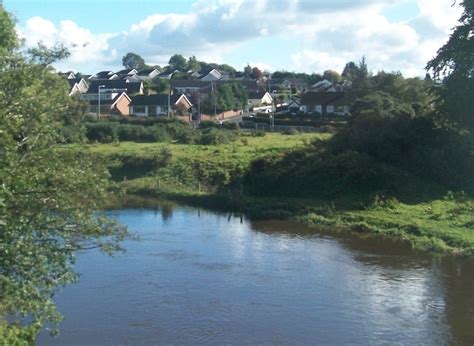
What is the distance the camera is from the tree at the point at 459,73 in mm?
29922

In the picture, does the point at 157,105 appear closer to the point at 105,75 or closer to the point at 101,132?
the point at 101,132

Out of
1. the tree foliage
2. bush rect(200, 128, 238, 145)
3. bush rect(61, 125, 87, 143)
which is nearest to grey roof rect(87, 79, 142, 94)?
the tree foliage

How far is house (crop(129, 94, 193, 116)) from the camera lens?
245ft

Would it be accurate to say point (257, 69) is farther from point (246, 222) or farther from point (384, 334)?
point (384, 334)

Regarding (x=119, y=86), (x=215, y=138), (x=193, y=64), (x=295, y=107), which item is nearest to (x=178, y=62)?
(x=193, y=64)

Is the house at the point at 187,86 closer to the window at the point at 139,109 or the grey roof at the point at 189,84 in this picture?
the grey roof at the point at 189,84

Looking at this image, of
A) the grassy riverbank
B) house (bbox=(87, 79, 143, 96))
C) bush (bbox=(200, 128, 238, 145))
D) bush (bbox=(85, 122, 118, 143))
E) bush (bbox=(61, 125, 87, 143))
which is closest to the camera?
bush (bbox=(61, 125, 87, 143))

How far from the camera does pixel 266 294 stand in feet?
58.0

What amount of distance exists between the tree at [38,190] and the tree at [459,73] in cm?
2358

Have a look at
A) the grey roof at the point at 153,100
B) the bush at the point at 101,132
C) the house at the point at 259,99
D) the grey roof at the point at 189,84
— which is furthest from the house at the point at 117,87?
the bush at the point at 101,132

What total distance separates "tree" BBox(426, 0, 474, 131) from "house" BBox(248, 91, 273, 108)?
57614 mm

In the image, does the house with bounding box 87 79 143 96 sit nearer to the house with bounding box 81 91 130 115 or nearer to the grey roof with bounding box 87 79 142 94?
the grey roof with bounding box 87 79 142 94

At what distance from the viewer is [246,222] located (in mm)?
28844

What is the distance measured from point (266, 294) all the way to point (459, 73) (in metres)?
18.2
